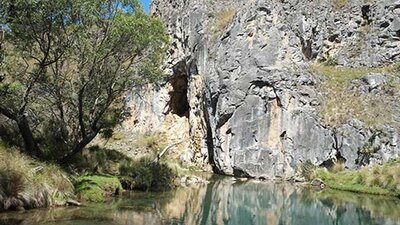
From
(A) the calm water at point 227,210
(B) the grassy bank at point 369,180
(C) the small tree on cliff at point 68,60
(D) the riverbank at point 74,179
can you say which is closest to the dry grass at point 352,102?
(B) the grassy bank at point 369,180

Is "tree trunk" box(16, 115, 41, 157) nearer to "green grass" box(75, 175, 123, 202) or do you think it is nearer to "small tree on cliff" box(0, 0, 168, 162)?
"small tree on cliff" box(0, 0, 168, 162)

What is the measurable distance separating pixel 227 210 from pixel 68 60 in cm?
1218

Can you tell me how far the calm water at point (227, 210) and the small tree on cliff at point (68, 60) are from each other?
19.3ft

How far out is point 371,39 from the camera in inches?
1997

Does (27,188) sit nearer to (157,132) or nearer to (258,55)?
(258,55)

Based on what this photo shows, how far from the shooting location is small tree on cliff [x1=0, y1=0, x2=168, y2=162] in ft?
71.3

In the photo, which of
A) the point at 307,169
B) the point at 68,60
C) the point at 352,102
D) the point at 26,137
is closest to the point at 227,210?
the point at 26,137

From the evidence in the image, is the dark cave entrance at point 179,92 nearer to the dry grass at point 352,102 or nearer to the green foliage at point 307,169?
the dry grass at point 352,102

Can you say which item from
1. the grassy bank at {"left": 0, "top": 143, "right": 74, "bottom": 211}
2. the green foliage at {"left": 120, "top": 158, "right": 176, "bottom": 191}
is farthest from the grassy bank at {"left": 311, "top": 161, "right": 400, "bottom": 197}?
the grassy bank at {"left": 0, "top": 143, "right": 74, "bottom": 211}

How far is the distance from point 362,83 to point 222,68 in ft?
47.3

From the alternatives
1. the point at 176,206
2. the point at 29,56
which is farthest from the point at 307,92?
the point at 29,56

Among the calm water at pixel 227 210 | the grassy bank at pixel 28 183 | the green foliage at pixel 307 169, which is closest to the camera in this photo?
the grassy bank at pixel 28 183

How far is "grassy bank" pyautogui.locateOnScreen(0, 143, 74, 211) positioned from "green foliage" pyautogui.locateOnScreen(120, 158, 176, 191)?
6785mm

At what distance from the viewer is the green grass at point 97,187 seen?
69.5ft
